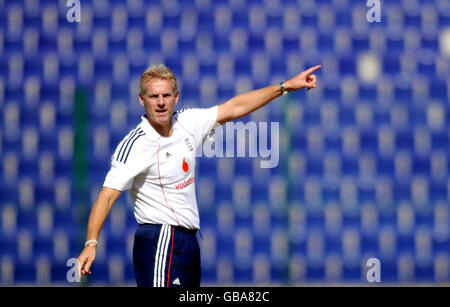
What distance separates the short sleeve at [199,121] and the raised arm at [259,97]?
0.04m

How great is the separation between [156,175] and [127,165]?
14 cm

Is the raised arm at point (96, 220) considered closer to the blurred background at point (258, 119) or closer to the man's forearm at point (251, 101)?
the man's forearm at point (251, 101)

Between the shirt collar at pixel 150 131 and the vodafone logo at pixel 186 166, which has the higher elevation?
the shirt collar at pixel 150 131

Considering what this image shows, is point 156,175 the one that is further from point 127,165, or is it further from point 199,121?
point 199,121

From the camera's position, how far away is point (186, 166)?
3004 millimetres

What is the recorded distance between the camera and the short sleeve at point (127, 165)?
2.87 meters

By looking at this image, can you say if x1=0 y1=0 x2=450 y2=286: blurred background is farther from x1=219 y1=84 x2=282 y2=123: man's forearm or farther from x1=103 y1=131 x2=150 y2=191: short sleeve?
x1=103 y1=131 x2=150 y2=191: short sleeve

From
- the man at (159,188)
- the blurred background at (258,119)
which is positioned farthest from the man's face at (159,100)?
the blurred background at (258,119)

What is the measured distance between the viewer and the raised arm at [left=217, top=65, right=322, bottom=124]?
3168 millimetres

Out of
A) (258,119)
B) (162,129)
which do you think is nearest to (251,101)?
(162,129)

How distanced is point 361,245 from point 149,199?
230 cm
